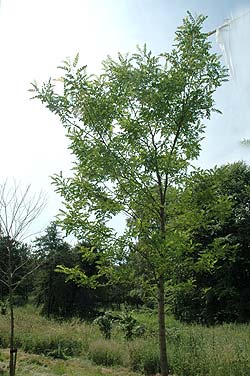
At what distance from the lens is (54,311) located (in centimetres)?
2084

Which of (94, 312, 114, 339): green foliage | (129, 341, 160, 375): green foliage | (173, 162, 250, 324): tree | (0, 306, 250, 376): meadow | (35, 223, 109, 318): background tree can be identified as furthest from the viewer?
(35, 223, 109, 318): background tree

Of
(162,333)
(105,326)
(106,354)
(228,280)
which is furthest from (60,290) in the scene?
(162,333)

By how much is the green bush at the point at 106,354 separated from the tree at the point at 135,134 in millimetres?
4305

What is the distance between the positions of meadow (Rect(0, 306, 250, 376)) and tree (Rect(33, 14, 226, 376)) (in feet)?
6.23

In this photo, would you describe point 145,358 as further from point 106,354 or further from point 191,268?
point 191,268

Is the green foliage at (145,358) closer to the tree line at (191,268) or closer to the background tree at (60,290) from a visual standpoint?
the tree line at (191,268)

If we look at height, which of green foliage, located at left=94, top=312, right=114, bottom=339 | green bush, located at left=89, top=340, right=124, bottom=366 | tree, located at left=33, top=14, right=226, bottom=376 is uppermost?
tree, located at left=33, top=14, right=226, bottom=376

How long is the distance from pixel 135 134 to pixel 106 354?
594cm

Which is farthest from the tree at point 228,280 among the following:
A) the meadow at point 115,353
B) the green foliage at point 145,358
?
the green foliage at point 145,358

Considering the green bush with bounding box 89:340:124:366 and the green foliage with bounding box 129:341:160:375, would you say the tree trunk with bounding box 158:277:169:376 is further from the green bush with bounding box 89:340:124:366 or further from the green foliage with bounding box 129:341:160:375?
the green bush with bounding box 89:340:124:366

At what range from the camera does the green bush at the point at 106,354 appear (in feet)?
27.0

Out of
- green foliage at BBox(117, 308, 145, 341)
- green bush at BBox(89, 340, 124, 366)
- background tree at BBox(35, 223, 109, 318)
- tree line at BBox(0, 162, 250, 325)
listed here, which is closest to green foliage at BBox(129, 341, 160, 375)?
green bush at BBox(89, 340, 124, 366)

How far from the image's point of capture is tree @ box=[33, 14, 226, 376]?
433 centimetres

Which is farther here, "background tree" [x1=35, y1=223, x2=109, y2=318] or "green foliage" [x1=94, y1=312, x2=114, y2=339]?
"background tree" [x1=35, y1=223, x2=109, y2=318]
